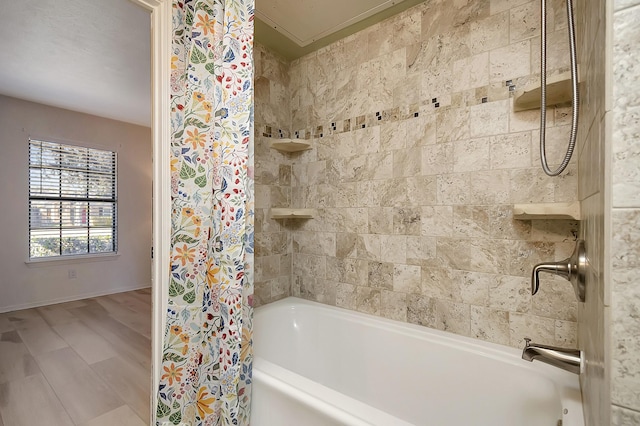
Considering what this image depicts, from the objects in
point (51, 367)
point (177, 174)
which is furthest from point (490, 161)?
point (51, 367)

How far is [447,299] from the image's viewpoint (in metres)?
1.47

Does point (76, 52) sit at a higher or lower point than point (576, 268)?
higher

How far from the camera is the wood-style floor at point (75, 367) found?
5.56ft

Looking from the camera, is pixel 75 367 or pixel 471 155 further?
pixel 75 367

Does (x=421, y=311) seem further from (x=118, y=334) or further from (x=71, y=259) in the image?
(x=71, y=259)

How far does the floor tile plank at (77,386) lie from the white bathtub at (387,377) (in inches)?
45.1

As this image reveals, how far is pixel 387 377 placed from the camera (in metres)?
1.48

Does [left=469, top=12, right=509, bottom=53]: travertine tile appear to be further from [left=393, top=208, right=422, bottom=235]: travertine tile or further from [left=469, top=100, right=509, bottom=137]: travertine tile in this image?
[left=393, top=208, right=422, bottom=235]: travertine tile


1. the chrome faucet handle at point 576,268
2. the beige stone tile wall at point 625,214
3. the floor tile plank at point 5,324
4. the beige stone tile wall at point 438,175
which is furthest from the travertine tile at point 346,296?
the floor tile plank at point 5,324

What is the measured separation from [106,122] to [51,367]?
3518 millimetres

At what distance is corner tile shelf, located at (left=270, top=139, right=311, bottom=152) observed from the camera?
6.31 ft

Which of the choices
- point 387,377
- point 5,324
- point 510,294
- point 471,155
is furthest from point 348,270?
point 5,324

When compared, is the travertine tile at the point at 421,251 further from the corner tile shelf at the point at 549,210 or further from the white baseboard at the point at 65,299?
the white baseboard at the point at 65,299

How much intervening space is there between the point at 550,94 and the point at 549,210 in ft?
1.65
